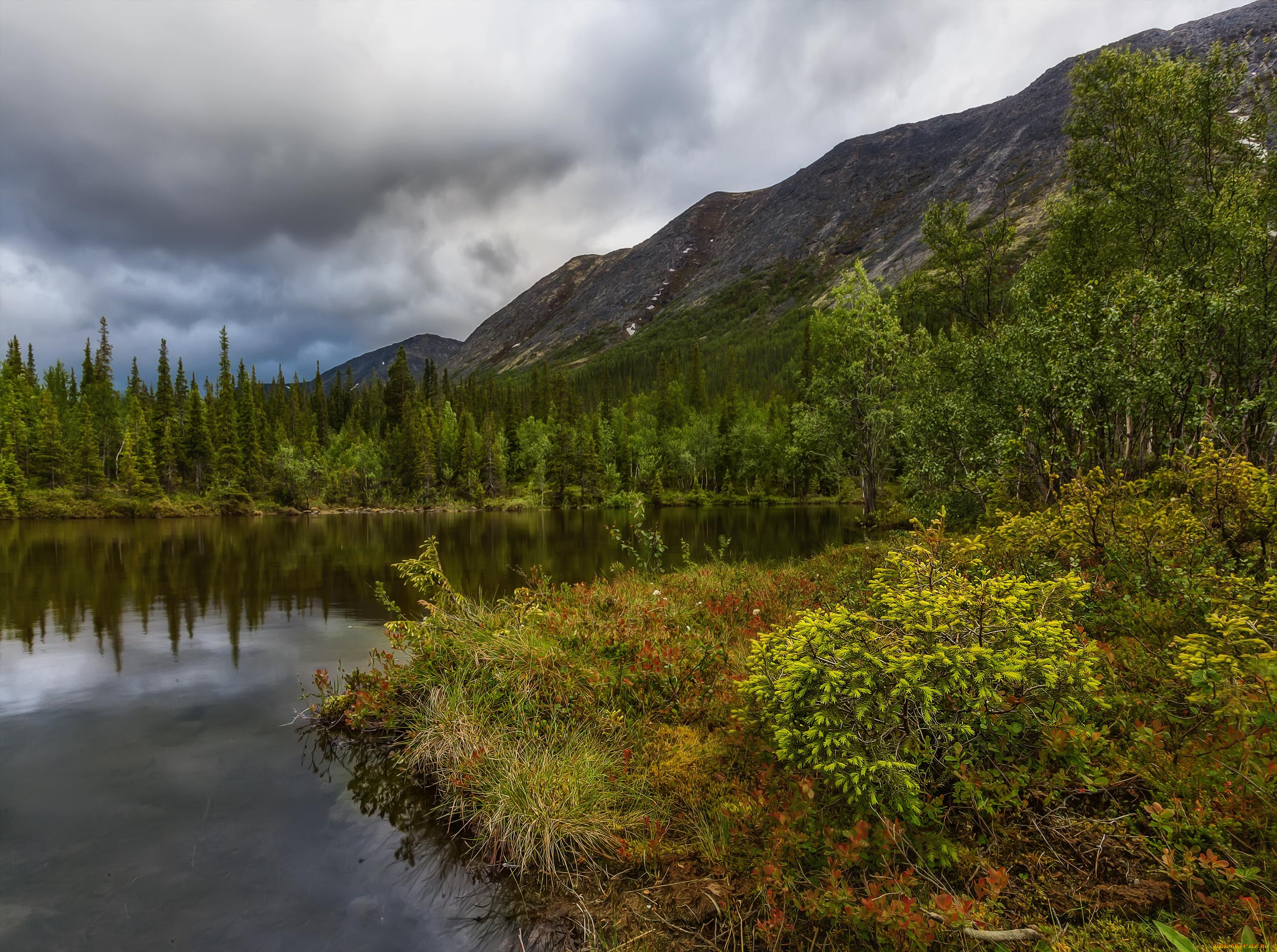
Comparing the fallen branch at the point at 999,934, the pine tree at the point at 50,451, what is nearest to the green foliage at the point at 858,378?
the fallen branch at the point at 999,934

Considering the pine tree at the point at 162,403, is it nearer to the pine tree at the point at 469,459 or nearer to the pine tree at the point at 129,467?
the pine tree at the point at 129,467

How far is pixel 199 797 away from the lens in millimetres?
7715

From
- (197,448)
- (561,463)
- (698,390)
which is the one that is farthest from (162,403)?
(698,390)

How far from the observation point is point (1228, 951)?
2469mm

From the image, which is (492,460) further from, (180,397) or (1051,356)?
(1051,356)

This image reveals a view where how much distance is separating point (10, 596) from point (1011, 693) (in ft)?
101

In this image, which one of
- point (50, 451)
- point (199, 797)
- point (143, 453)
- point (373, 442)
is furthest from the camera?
point (373, 442)

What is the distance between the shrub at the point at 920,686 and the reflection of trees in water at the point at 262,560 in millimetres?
11601

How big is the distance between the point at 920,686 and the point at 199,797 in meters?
9.51

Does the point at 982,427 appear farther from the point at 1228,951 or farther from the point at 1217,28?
the point at 1217,28

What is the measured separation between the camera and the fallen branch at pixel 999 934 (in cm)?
318

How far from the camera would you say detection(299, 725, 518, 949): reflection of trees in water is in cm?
523

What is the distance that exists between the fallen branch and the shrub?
0.56m

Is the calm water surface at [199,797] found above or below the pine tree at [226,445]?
below
